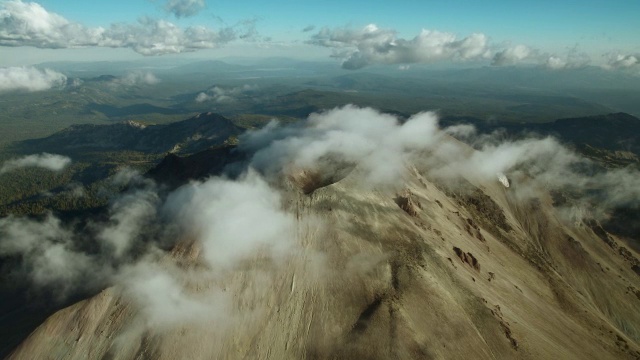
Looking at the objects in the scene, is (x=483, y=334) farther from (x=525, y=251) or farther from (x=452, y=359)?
(x=525, y=251)

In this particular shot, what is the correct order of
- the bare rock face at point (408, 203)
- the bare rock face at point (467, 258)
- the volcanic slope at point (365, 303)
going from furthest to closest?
the bare rock face at point (408, 203) < the bare rock face at point (467, 258) < the volcanic slope at point (365, 303)

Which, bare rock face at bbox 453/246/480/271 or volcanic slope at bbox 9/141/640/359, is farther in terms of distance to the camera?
bare rock face at bbox 453/246/480/271

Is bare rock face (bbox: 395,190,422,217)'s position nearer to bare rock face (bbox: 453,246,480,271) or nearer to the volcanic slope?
the volcanic slope

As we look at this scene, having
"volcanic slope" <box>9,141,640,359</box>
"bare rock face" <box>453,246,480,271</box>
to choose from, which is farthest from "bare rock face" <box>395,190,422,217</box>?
"bare rock face" <box>453,246,480,271</box>

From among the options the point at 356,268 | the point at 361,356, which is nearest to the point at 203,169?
the point at 356,268

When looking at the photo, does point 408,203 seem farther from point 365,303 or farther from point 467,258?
point 365,303

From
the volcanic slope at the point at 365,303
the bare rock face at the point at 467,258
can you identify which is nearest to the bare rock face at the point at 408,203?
the volcanic slope at the point at 365,303

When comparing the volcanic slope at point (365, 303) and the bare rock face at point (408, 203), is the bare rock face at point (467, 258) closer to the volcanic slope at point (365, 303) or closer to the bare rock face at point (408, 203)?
the volcanic slope at point (365, 303)

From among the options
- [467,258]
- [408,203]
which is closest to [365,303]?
[467,258]
